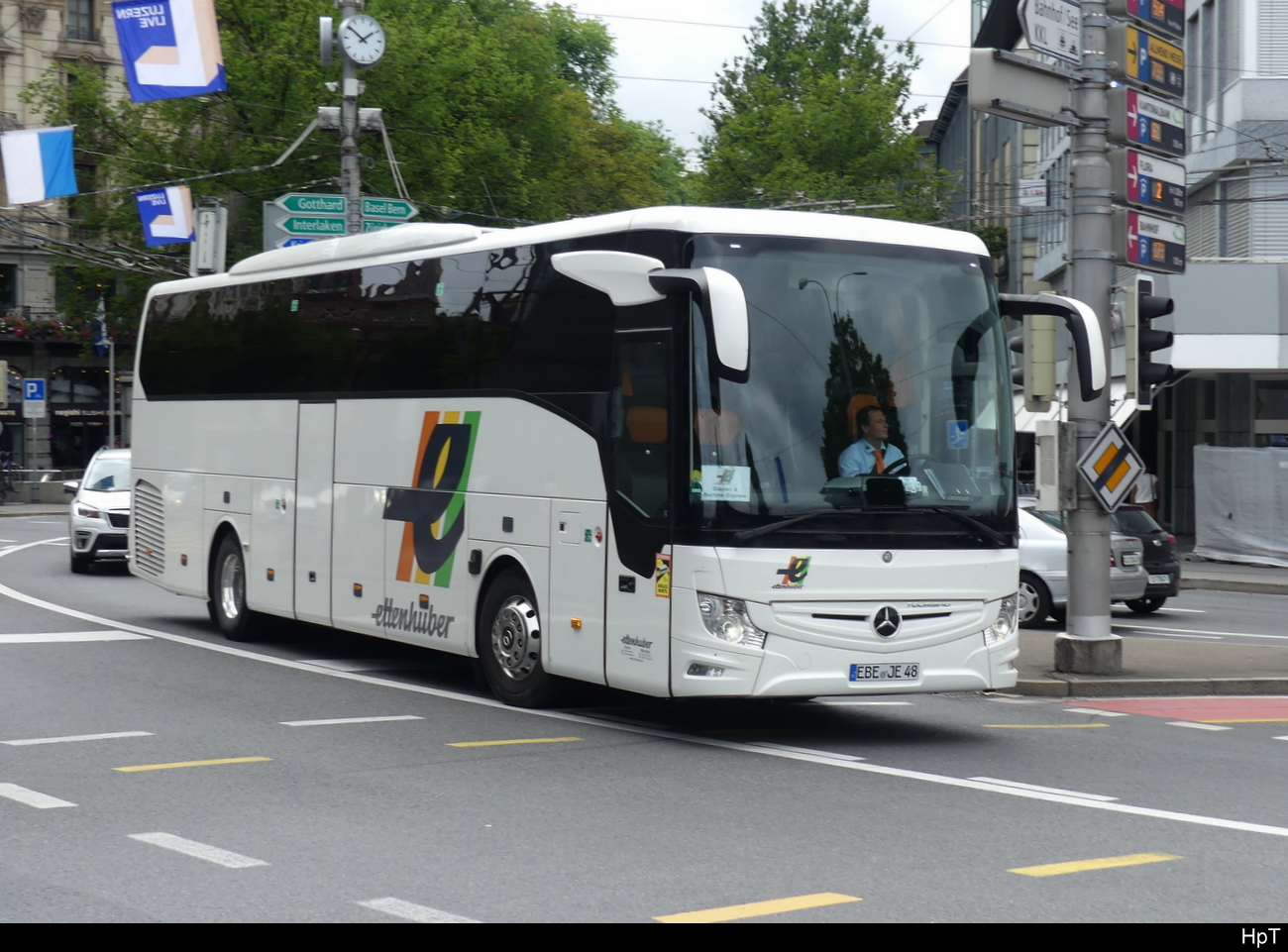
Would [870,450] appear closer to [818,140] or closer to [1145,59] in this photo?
[1145,59]

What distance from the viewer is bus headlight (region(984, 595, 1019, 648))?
10820 mm

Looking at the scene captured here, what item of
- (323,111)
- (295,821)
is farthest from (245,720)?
(323,111)

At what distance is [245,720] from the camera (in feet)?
36.3

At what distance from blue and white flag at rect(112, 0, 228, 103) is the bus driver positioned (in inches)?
598

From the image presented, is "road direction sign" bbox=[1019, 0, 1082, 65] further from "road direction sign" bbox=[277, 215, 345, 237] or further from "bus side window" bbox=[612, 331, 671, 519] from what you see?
"road direction sign" bbox=[277, 215, 345, 237]

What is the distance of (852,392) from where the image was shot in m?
10.2

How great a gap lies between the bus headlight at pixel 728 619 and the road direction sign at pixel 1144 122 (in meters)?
6.77

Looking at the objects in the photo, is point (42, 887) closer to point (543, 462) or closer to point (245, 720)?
point (245, 720)

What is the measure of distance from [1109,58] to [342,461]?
7206 millimetres

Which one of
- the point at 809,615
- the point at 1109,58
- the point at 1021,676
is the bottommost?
the point at 1021,676

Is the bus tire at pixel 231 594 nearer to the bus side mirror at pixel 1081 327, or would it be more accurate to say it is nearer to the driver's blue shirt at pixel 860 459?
the driver's blue shirt at pixel 860 459

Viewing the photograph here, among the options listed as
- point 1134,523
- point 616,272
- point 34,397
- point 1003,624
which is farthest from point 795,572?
point 34,397

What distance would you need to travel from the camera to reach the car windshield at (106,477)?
25.8 metres

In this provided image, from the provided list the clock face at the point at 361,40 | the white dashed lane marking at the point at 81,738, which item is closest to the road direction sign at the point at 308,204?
the clock face at the point at 361,40
